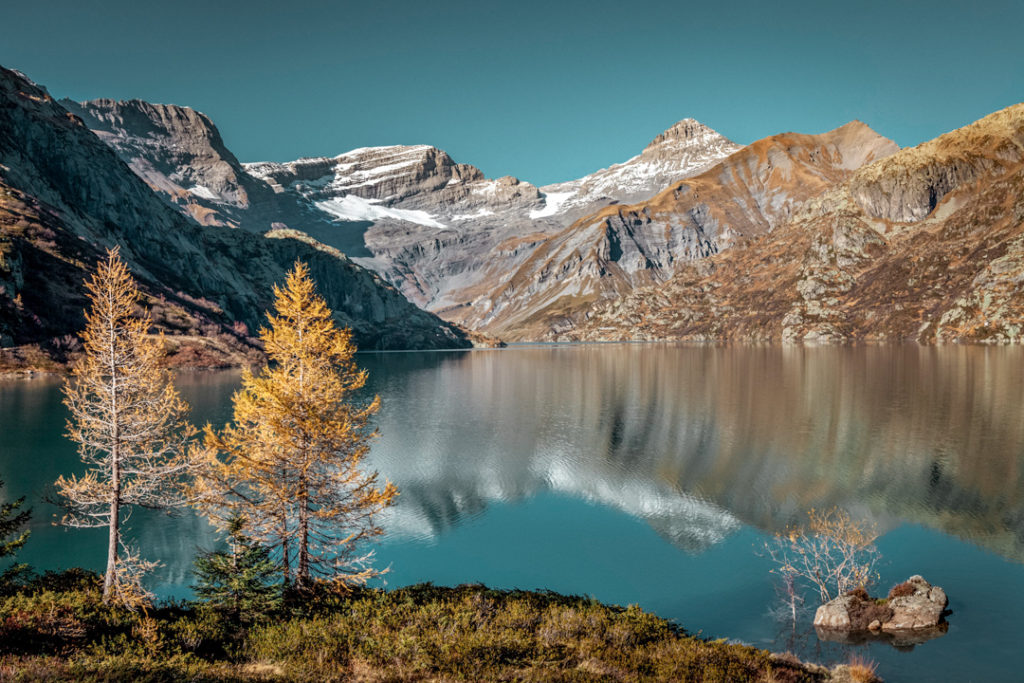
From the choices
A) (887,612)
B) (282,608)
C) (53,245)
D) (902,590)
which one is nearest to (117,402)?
(282,608)

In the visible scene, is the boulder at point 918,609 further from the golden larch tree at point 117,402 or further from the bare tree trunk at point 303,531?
the golden larch tree at point 117,402

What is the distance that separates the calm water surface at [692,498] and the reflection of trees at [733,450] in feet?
0.91

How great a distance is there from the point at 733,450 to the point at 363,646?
46.4 m

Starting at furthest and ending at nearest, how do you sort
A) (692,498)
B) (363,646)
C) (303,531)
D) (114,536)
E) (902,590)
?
(692,498) → (303,531) → (902,590) → (114,536) → (363,646)

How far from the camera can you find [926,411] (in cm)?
6862

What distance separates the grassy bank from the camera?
14281 mm

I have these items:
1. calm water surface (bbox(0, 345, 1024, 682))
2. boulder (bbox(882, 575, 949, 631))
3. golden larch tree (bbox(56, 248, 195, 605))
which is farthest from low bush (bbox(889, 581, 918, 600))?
A: golden larch tree (bbox(56, 248, 195, 605))

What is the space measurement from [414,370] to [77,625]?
150 metres

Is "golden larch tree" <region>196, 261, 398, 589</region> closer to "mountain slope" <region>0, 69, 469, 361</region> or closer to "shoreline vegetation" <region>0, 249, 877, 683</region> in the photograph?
"shoreline vegetation" <region>0, 249, 877, 683</region>

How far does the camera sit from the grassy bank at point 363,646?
46.9 feet

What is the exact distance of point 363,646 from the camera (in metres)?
16.1

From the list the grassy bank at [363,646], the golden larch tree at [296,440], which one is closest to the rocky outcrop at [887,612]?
the grassy bank at [363,646]

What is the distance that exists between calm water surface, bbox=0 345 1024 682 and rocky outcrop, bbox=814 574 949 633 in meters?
0.96

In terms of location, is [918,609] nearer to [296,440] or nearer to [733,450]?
[296,440]
